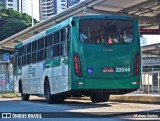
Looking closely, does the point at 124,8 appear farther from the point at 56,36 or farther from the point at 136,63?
the point at 136,63

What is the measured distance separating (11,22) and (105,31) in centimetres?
5976

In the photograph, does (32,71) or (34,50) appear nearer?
(34,50)

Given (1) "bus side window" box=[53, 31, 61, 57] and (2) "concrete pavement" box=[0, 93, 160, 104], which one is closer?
(1) "bus side window" box=[53, 31, 61, 57]

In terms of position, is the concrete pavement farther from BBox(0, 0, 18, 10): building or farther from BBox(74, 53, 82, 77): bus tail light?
BBox(0, 0, 18, 10): building

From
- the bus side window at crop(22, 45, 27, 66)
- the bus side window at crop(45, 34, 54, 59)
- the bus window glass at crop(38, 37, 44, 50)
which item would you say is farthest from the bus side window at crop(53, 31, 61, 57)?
the bus side window at crop(22, 45, 27, 66)

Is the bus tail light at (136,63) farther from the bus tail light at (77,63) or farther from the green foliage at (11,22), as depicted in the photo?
the green foliage at (11,22)

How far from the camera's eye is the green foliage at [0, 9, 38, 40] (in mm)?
72562

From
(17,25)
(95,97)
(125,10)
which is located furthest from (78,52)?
(17,25)

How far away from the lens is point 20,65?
25.6 metres

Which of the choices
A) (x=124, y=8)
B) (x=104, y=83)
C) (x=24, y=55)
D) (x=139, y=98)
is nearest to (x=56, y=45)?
(x=104, y=83)

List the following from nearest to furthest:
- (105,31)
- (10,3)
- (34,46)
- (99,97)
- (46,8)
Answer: (105,31) < (99,97) < (34,46) < (46,8) < (10,3)

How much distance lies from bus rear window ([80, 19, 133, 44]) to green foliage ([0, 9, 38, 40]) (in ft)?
187

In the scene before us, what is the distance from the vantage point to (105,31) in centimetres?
1653

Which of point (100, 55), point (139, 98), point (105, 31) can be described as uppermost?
point (105, 31)
